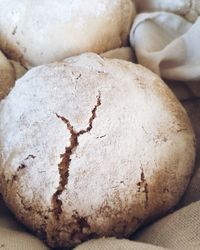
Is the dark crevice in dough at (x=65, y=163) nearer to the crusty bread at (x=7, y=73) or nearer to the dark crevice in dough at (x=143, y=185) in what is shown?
the dark crevice in dough at (x=143, y=185)

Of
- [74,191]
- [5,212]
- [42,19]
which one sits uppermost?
[42,19]

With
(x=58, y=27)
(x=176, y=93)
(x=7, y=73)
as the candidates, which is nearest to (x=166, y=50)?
(x=176, y=93)

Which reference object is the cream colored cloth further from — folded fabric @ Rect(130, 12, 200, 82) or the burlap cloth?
folded fabric @ Rect(130, 12, 200, 82)

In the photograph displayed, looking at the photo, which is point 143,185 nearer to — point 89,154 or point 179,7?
point 89,154

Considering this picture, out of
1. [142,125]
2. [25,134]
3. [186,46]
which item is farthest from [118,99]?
[186,46]

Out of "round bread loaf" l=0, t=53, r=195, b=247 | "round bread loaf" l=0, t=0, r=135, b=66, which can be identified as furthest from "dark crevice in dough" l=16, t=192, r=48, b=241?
"round bread loaf" l=0, t=0, r=135, b=66

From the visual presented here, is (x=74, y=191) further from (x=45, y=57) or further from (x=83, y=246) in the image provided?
(x=45, y=57)
